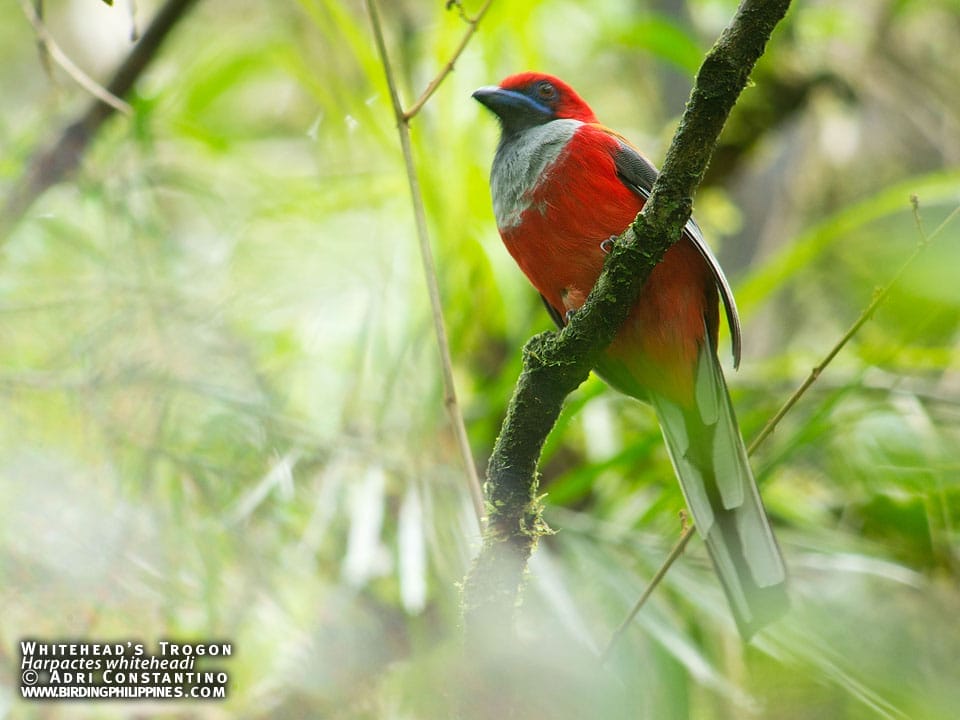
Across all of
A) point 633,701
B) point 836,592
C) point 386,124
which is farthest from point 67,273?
point 836,592

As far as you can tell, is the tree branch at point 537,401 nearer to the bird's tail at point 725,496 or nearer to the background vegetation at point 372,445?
the background vegetation at point 372,445

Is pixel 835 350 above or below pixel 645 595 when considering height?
above

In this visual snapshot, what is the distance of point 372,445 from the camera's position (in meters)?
3.63

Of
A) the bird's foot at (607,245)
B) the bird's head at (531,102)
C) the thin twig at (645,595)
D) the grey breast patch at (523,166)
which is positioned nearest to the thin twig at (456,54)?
the grey breast patch at (523,166)

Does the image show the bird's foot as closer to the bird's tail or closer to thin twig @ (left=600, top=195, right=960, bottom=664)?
the bird's tail

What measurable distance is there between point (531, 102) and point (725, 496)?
1.50 m

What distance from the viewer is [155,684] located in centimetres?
282

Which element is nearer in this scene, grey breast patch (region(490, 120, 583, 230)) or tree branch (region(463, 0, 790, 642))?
tree branch (region(463, 0, 790, 642))

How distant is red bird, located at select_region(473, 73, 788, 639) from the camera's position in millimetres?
2699

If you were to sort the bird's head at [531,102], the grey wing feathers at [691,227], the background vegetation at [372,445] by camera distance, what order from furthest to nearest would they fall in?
the bird's head at [531,102], the background vegetation at [372,445], the grey wing feathers at [691,227]

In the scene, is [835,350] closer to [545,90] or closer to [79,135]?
[545,90]

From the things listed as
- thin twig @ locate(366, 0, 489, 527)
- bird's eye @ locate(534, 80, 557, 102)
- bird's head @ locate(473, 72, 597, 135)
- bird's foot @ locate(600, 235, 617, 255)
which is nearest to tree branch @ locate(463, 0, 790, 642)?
thin twig @ locate(366, 0, 489, 527)

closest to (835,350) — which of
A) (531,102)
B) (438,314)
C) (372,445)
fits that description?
(438,314)

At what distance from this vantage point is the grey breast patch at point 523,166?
283cm
